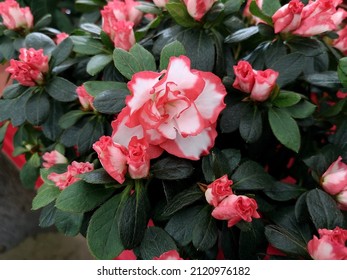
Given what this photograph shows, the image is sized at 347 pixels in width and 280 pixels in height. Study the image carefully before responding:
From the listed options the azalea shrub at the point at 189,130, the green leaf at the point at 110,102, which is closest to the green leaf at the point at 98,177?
the azalea shrub at the point at 189,130

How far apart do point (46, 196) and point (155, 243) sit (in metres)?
0.22

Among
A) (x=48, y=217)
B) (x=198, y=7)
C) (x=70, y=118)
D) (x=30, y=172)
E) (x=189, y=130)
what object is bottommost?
(x=30, y=172)

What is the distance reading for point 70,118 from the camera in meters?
0.86

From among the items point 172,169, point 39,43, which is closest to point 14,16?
point 39,43

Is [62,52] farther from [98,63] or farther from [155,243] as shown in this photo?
[155,243]

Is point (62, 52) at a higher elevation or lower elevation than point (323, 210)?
higher

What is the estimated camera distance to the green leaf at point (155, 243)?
70 cm

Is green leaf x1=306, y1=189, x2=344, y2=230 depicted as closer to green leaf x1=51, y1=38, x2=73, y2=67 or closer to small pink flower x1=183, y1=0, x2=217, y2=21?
small pink flower x1=183, y1=0, x2=217, y2=21

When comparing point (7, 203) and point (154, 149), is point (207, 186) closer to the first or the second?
point (154, 149)

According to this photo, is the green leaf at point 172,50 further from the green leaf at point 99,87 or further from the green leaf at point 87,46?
the green leaf at point 87,46

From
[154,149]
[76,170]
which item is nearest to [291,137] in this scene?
[154,149]

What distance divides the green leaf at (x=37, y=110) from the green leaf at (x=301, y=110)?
459 mm

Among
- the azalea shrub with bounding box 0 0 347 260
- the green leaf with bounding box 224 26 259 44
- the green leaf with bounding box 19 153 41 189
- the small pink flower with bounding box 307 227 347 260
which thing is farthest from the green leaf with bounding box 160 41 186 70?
the green leaf with bounding box 19 153 41 189

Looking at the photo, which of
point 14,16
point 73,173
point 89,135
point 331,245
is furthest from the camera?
point 14,16
